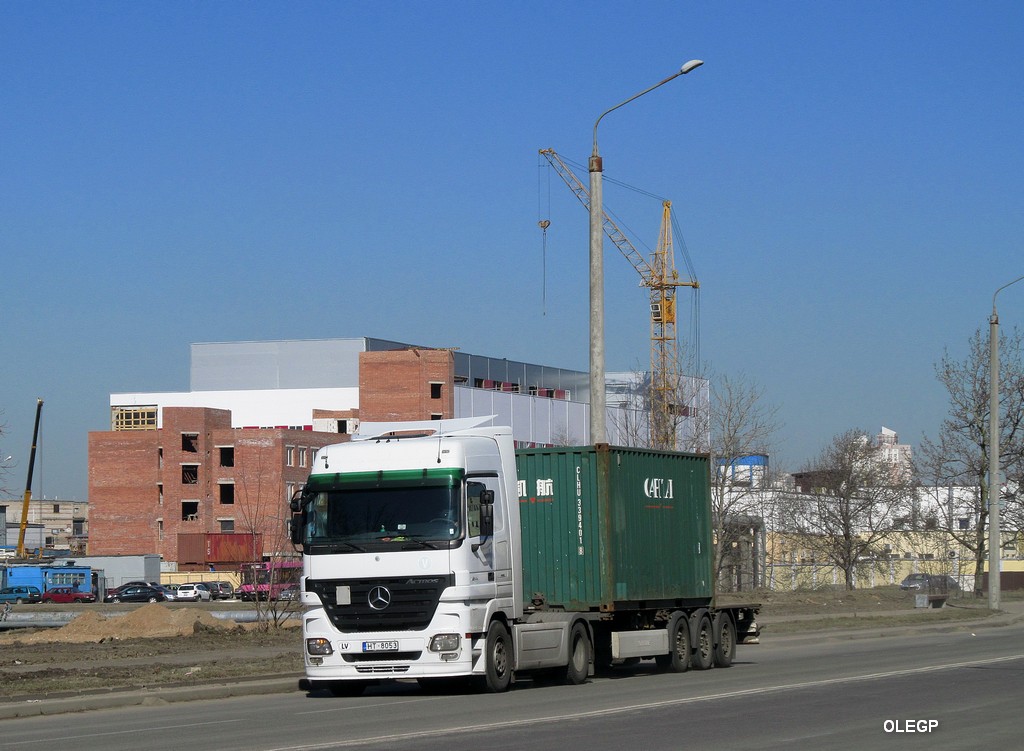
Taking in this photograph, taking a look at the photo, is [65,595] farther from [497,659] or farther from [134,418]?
[497,659]

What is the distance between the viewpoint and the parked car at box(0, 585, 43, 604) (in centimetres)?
8219

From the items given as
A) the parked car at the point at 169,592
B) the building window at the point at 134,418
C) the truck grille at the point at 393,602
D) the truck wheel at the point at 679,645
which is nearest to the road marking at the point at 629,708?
the truck grille at the point at 393,602

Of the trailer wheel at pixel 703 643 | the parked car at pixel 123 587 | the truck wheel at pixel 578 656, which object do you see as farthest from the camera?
the parked car at pixel 123 587

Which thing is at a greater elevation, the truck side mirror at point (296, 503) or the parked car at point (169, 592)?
the truck side mirror at point (296, 503)

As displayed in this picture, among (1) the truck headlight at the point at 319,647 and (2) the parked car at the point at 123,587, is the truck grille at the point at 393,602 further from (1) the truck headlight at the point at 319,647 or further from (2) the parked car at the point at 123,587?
(2) the parked car at the point at 123,587

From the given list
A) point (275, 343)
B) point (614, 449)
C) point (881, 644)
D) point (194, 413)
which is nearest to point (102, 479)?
point (194, 413)

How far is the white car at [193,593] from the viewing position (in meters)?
84.7

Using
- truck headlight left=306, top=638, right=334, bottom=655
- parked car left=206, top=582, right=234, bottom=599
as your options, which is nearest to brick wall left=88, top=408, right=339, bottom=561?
parked car left=206, top=582, right=234, bottom=599

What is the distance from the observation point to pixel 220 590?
8869 centimetres

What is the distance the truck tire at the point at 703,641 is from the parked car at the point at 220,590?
2667 inches

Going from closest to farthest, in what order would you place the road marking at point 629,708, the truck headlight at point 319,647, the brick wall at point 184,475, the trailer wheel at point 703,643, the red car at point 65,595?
1. the road marking at point 629,708
2. the truck headlight at point 319,647
3. the trailer wheel at point 703,643
4. the red car at point 65,595
5. the brick wall at point 184,475

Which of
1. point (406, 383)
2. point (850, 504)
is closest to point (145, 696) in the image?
point (850, 504)

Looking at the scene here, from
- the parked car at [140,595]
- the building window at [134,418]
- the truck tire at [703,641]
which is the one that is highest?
the building window at [134,418]

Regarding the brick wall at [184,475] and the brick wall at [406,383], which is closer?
the brick wall at [184,475]
